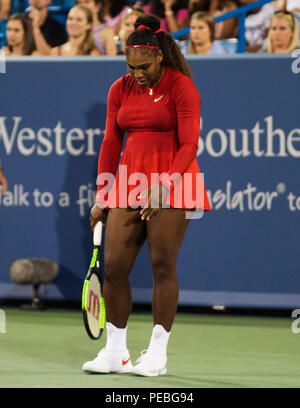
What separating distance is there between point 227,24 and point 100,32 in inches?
49.5

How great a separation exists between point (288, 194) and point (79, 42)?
2.44 m

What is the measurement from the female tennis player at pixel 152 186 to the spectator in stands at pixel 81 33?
318 cm

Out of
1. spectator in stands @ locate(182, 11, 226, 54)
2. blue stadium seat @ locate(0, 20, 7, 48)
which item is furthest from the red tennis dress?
blue stadium seat @ locate(0, 20, 7, 48)

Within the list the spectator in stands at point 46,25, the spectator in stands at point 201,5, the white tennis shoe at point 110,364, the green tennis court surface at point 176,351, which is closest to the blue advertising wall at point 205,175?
the green tennis court surface at point 176,351

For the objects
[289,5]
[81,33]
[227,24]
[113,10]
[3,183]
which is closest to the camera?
[3,183]

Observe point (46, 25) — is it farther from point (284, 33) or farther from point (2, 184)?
point (284, 33)

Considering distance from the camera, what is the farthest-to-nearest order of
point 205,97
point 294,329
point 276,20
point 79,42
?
point 79,42 → point 276,20 → point 205,97 → point 294,329

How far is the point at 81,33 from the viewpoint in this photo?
8.02m

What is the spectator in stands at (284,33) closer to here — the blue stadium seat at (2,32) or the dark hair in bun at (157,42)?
the dark hair in bun at (157,42)

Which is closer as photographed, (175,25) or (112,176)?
(112,176)

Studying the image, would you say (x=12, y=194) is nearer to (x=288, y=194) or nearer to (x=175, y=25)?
(x=288, y=194)

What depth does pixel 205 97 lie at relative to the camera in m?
6.96

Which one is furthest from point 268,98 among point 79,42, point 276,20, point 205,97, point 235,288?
point 79,42

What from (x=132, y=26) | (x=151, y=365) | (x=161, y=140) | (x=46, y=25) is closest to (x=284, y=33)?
(x=132, y=26)
